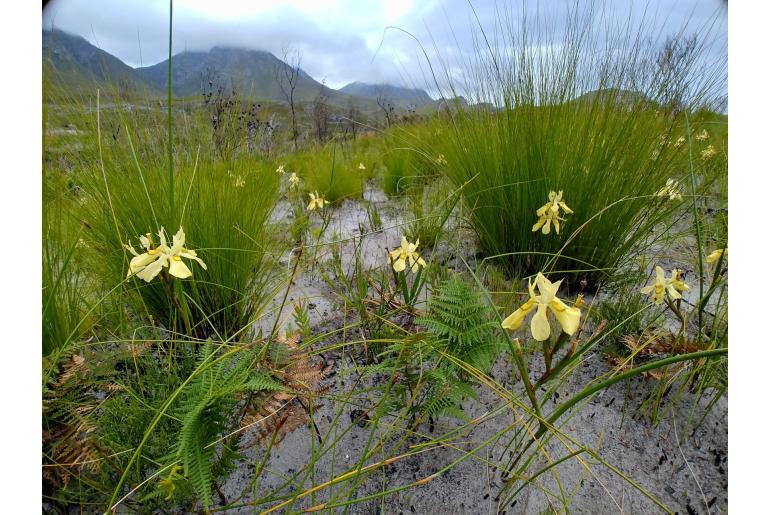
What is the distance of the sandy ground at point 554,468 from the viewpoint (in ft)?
2.62

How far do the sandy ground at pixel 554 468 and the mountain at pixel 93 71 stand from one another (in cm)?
150

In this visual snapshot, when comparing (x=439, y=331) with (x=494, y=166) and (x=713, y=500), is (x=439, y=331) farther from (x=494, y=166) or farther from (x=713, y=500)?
(x=494, y=166)

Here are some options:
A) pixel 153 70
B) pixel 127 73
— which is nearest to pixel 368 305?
pixel 153 70

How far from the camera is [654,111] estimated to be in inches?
59.0

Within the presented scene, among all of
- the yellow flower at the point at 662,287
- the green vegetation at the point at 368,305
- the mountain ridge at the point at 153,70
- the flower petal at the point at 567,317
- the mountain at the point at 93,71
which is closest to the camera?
the flower petal at the point at 567,317

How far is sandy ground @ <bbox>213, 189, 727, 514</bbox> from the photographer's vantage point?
797 millimetres

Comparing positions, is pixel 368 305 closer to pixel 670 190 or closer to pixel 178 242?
pixel 178 242

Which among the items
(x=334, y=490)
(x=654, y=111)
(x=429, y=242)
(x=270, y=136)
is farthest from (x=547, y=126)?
(x=270, y=136)

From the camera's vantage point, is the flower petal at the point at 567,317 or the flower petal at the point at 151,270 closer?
the flower petal at the point at 567,317

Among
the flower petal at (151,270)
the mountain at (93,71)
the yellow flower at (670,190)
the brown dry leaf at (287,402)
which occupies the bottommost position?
the brown dry leaf at (287,402)

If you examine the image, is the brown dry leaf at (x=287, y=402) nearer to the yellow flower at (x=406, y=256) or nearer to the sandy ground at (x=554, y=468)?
the sandy ground at (x=554, y=468)

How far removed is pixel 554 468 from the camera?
845 mm

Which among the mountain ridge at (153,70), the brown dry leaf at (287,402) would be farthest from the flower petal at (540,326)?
the mountain ridge at (153,70)

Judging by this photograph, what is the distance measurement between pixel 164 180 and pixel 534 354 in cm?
143
